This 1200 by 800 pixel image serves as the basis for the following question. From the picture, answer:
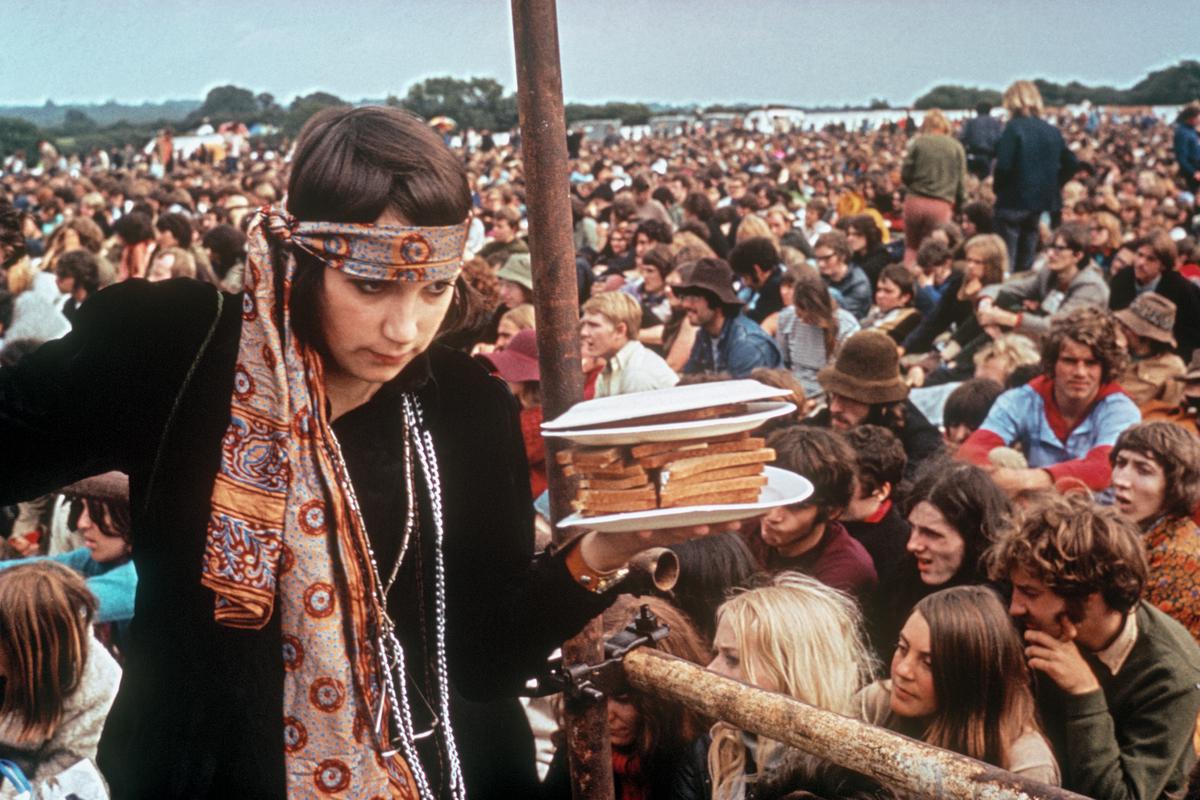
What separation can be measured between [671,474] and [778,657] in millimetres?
1548

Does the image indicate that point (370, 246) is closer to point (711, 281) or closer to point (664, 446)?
point (664, 446)

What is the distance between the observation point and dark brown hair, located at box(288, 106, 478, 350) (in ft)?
5.17

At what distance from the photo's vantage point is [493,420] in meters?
1.88

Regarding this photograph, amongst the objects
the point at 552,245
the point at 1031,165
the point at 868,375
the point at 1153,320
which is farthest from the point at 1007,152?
the point at 552,245

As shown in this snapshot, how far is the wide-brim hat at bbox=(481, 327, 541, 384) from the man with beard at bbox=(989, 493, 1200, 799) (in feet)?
8.88

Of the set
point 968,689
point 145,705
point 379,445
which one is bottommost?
point 968,689

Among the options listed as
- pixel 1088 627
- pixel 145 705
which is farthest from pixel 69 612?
pixel 1088 627

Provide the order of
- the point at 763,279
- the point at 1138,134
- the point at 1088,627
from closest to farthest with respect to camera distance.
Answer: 1. the point at 1088,627
2. the point at 763,279
3. the point at 1138,134

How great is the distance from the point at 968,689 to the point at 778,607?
493 mm

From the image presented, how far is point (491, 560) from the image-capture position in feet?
6.09

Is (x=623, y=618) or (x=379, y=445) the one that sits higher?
(x=379, y=445)

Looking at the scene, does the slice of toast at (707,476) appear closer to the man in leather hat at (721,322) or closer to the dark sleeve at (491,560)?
the dark sleeve at (491,560)

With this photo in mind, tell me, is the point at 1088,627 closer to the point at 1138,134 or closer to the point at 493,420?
the point at 493,420

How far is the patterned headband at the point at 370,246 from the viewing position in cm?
156
